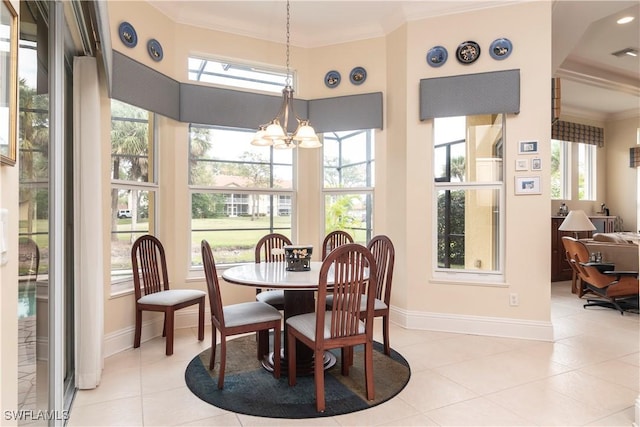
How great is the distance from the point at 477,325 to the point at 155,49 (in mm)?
4085

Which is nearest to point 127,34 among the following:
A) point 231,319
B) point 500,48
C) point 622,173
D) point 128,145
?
point 128,145

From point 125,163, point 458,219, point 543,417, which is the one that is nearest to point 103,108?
point 125,163

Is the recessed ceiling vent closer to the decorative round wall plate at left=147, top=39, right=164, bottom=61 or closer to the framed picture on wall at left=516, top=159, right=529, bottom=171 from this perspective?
the framed picture on wall at left=516, top=159, right=529, bottom=171

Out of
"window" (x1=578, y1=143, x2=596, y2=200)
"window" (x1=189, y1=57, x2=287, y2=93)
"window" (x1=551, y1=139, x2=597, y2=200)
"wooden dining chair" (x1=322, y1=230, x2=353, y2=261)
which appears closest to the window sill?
"wooden dining chair" (x1=322, y1=230, x2=353, y2=261)

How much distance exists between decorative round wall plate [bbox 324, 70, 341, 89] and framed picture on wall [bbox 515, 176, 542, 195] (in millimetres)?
2222

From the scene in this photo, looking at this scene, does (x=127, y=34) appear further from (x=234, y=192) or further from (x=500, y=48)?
(x=500, y=48)

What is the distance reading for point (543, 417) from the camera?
2.22 m

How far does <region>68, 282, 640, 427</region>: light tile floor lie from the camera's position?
2.20m

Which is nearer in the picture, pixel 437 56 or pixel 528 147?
pixel 528 147

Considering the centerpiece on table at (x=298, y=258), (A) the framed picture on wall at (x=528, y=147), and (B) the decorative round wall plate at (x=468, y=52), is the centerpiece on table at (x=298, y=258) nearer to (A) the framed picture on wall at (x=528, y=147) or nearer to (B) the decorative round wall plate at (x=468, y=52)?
(A) the framed picture on wall at (x=528, y=147)

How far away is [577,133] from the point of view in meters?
7.35

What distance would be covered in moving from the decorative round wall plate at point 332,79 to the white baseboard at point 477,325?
265cm

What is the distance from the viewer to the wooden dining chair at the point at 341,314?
2.27 m

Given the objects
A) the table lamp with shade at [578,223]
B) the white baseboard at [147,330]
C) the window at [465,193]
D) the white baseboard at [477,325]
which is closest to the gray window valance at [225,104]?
the window at [465,193]
